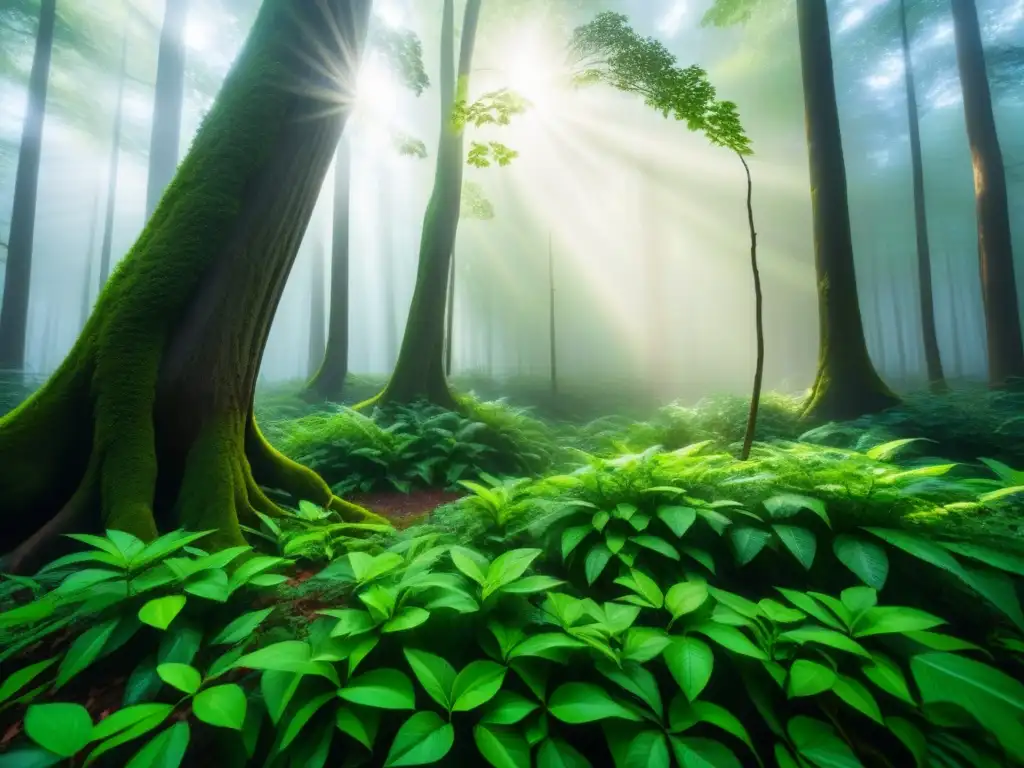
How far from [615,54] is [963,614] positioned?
18.9 ft

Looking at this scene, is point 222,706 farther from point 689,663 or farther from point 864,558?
point 864,558

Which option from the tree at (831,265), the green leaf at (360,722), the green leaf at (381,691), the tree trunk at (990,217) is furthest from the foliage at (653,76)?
the tree trunk at (990,217)

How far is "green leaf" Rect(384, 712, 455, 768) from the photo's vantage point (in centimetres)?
116

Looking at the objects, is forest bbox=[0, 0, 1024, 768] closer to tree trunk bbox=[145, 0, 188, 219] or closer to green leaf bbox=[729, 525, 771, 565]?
green leaf bbox=[729, 525, 771, 565]

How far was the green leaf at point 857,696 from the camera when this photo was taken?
4.28 ft

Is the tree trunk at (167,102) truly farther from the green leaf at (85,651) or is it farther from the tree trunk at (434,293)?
the green leaf at (85,651)

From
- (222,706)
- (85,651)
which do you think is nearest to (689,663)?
(222,706)

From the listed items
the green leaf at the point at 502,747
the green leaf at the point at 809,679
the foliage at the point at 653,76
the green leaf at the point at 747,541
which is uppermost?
the foliage at the point at 653,76

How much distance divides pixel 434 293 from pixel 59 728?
28.9 ft

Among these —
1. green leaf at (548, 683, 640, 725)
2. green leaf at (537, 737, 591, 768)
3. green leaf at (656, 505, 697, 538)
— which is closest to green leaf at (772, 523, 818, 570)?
green leaf at (656, 505, 697, 538)

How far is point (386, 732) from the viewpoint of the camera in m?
1.44

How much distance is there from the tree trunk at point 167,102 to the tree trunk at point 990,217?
23385 mm

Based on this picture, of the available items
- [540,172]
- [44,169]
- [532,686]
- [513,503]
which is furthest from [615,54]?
[44,169]

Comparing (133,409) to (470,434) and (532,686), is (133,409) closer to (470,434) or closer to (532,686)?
(532,686)
